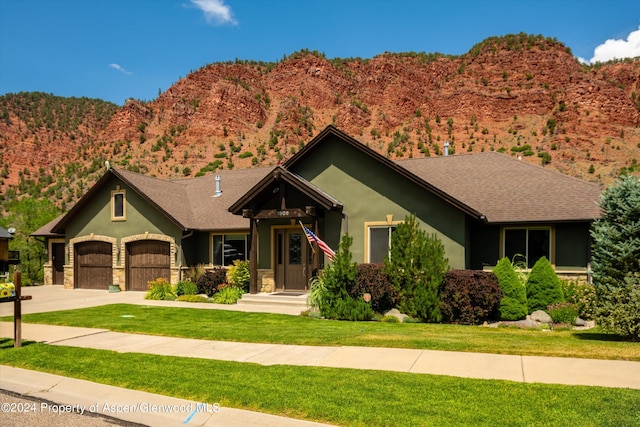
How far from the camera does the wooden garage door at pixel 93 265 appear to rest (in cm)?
2316

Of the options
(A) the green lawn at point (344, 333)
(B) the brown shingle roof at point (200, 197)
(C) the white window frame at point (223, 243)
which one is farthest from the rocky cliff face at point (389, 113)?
(A) the green lawn at point (344, 333)

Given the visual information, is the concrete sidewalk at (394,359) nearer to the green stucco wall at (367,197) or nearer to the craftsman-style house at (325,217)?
the craftsman-style house at (325,217)

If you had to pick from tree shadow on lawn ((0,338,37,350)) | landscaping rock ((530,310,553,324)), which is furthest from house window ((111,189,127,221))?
landscaping rock ((530,310,553,324))

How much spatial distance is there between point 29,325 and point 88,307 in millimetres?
4108

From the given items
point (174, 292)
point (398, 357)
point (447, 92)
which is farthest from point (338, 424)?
point (447, 92)

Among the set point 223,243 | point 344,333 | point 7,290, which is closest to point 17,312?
point 7,290

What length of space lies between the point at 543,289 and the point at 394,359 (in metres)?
7.59

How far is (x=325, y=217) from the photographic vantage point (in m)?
17.7

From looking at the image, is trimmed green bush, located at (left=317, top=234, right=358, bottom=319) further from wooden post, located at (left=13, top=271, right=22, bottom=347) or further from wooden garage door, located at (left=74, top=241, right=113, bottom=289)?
wooden garage door, located at (left=74, top=241, right=113, bottom=289)

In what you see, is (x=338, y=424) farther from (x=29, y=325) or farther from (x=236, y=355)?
(x=29, y=325)

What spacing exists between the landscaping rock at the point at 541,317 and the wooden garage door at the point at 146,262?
15.2 metres

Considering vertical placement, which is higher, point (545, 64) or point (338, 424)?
point (545, 64)

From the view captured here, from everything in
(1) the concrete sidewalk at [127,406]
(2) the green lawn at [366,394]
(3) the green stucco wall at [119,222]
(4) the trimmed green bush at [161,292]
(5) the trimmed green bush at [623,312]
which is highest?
(3) the green stucco wall at [119,222]

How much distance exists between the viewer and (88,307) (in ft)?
54.1
